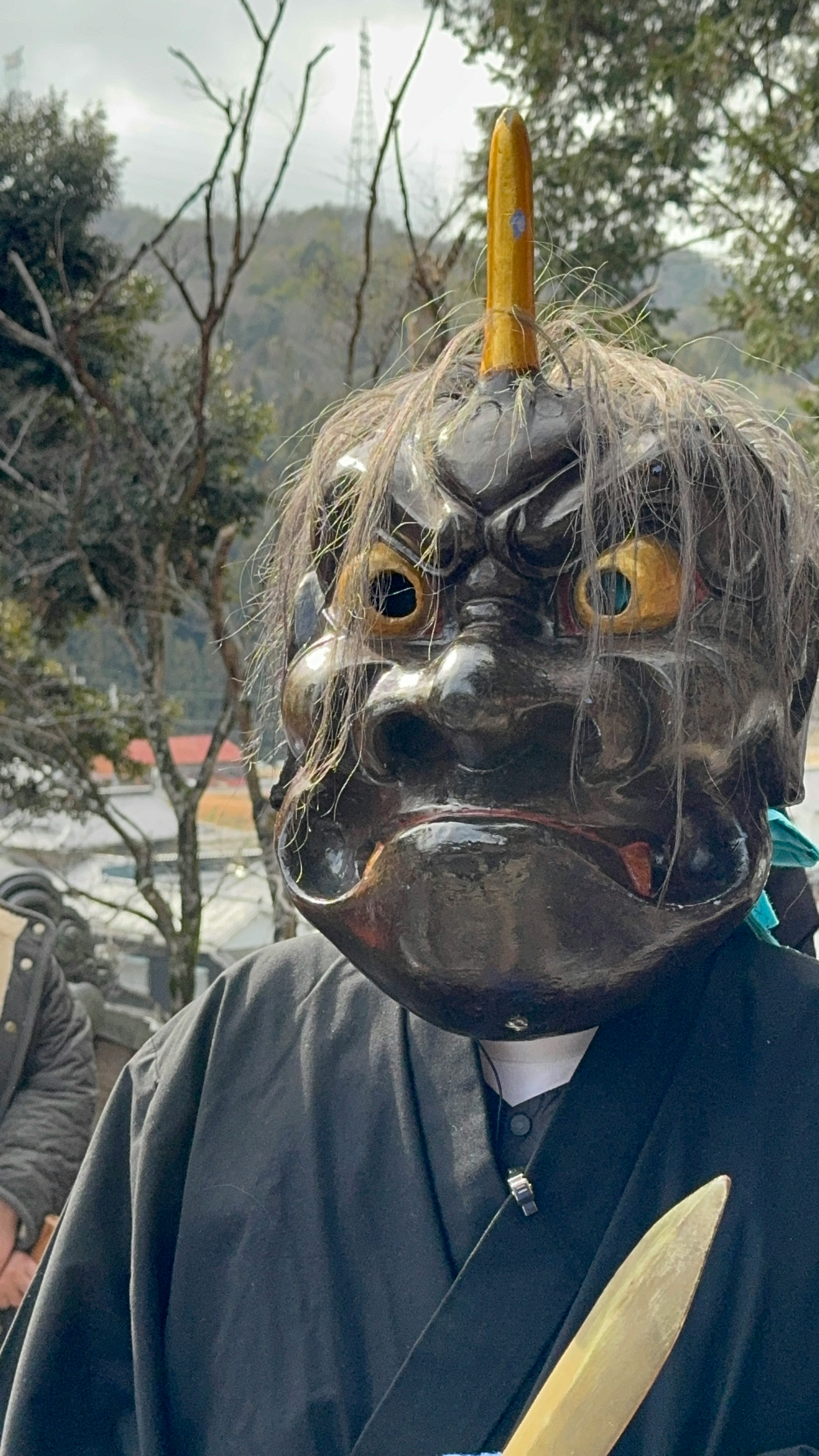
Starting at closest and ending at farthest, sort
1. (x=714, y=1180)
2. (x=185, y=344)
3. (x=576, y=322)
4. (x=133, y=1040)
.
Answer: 1. (x=714, y=1180)
2. (x=576, y=322)
3. (x=133, y=1040)
4. (x=185, y=344)

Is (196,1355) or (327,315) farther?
(327,315)

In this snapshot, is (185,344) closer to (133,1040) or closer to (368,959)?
(133,1040)

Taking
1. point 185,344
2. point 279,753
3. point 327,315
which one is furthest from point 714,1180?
point 185,344

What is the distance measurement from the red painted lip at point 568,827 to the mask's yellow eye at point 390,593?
184mm

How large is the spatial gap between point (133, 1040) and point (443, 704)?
4112mm

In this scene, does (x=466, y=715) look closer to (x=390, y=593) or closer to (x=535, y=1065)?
(x=390, y=593)

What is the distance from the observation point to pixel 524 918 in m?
1.12

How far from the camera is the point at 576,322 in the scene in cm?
144

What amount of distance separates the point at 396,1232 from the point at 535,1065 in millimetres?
219

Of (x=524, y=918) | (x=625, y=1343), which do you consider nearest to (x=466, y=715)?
(x=524, y=918)

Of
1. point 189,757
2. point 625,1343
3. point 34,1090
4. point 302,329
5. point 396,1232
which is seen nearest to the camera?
point 625,1343

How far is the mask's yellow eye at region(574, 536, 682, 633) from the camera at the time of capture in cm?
116

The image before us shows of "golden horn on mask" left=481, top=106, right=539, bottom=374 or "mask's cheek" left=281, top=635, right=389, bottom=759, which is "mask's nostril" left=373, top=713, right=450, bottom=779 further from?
"golden horn on mask" left=481, top=106, right=539, bottom=374

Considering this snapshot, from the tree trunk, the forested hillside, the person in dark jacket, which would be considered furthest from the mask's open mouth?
the tree trunk
